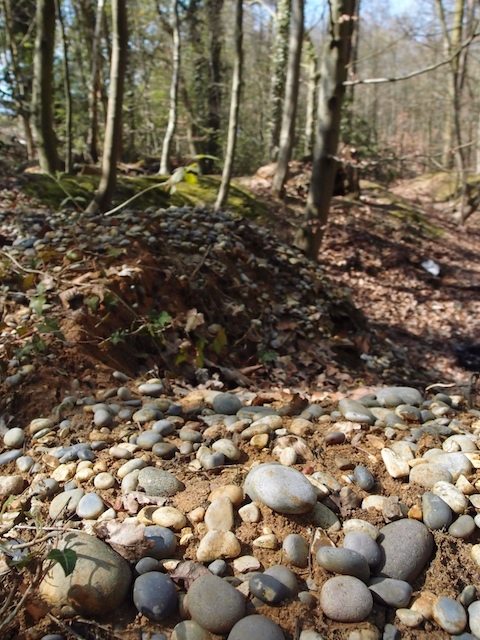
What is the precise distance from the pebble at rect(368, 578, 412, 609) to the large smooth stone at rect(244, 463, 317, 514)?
1.07 ft

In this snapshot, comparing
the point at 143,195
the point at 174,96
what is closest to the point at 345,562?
the point at 143,195

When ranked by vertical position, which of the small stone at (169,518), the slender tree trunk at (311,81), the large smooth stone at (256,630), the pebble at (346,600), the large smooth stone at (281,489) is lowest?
the pebble at (346,600)

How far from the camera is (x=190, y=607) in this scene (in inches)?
55.9

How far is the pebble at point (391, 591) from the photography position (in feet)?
4.92

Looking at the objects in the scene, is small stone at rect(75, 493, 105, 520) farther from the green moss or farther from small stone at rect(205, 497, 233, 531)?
the green moss

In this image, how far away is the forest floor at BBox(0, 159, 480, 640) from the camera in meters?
2.86

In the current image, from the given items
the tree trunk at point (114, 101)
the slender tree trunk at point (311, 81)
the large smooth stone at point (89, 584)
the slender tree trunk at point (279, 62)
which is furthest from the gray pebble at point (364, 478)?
the slender tree trunk at point (279, 62)

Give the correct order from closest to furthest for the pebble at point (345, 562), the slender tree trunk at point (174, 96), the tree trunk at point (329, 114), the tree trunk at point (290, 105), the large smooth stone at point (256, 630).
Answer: the large smooth stone at point (256, 630) < the pebble at point (345, 562) < the tree trunk at point (329, 114) < the tree trunk at point (290, 105) < the slender tree trunk at point (174, 96)

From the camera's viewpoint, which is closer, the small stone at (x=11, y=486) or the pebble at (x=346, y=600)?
the pebble at (x=346, y=600)

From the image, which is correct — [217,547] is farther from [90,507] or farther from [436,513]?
[436,513]

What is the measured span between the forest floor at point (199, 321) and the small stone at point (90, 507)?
0.31 m

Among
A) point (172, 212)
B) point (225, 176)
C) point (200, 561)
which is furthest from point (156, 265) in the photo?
point (225, 176)

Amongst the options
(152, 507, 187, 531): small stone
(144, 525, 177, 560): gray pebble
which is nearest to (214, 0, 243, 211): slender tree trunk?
(152, 507, 187, 531): small stone

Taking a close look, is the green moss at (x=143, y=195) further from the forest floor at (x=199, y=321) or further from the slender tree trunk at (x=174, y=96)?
the slender tree trunk at (x=174, y=96)
